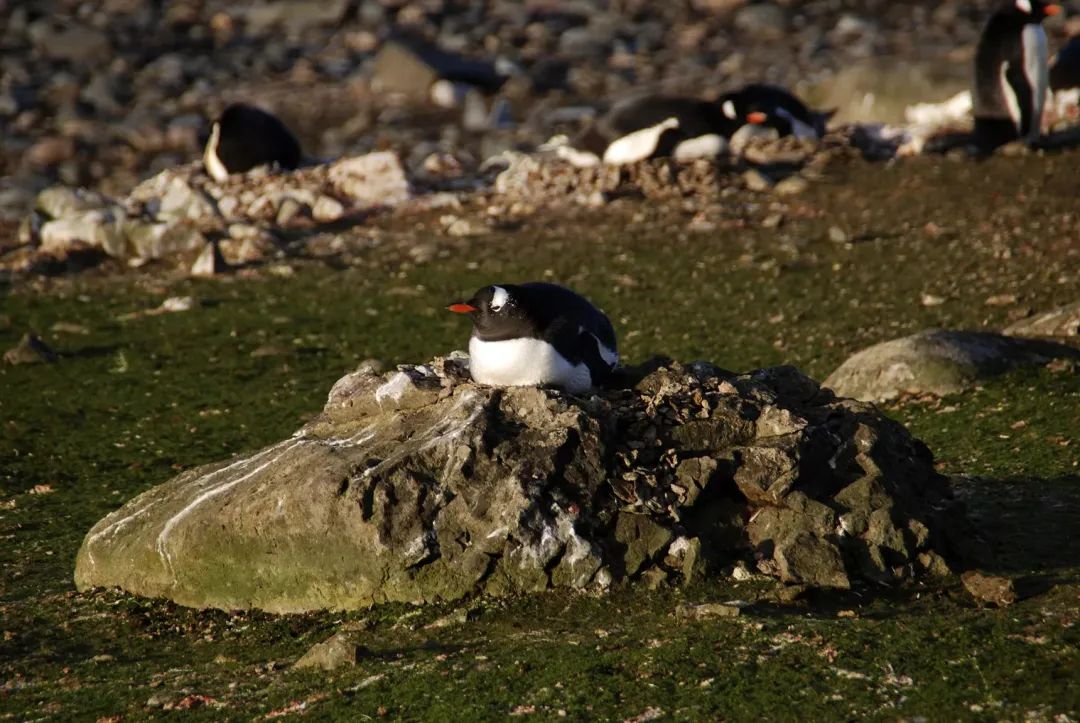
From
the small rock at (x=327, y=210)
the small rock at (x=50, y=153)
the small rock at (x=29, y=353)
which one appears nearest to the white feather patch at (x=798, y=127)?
the small rock at (x=327, y=210)

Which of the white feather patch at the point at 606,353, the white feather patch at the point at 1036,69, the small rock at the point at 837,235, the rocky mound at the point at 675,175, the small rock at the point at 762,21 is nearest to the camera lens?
the white feather patch at the point at 606,353

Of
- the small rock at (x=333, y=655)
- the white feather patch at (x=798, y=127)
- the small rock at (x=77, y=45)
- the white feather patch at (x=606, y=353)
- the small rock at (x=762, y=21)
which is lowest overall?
the small rock at (x=333, y=655)

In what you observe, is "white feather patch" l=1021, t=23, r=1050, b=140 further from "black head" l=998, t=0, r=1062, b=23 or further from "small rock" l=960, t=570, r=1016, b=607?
"small rock" l=960, t=570, r=1016, b=607

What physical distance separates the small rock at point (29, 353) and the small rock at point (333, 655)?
6737 mm

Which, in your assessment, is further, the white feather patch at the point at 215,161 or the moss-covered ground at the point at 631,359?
the white feather patch at the point at 215,161

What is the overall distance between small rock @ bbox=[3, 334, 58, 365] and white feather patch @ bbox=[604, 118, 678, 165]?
6.26 meters

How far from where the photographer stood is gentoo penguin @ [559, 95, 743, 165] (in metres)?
15.7

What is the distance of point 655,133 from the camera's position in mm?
15719

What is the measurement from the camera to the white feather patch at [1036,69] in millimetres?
15594

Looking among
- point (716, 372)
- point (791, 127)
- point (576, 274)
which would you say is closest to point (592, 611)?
point (716, 372)

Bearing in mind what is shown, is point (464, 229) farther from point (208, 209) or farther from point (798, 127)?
point (798, 127)

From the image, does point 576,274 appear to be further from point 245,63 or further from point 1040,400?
point 245,63

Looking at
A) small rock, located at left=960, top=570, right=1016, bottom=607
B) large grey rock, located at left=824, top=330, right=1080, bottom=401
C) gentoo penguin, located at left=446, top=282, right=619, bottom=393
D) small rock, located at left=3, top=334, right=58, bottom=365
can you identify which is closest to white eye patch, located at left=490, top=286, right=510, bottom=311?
gentoo penguin, located at left=446, top=282, right=619, bottom=393

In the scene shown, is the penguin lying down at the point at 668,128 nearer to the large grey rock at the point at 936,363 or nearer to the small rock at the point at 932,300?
the small rock at the point at 932,300
